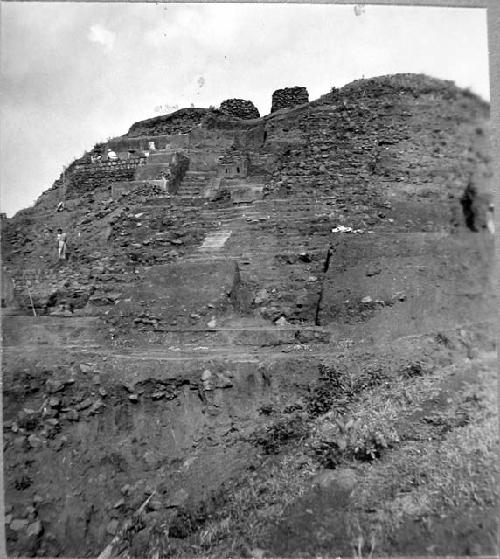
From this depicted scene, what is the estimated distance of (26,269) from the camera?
5.36 meters

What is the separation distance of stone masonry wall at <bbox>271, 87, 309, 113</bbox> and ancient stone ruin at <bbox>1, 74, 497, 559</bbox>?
108 mm

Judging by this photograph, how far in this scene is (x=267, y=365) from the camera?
181 inches

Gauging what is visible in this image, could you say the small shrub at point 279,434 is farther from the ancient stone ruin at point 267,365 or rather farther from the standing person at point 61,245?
the standing person at point 61,245

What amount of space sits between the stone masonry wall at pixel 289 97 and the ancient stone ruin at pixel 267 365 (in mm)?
108

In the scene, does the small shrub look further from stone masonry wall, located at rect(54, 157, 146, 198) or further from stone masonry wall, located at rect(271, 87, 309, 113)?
stone masonry wall, located at rect(54, 157, 146, 198)

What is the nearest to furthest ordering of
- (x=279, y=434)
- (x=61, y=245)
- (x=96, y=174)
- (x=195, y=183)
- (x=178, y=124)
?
(x=279, y=434), (x=61, y=245), (x=96, y=174), (x=195, y=183), (x=178, y=124)

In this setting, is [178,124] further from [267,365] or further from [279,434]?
[279,434]

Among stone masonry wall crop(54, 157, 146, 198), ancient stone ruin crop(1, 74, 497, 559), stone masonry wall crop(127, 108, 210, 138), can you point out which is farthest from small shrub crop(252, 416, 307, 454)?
stone masonry wall crop(127, 108, 210, 138)

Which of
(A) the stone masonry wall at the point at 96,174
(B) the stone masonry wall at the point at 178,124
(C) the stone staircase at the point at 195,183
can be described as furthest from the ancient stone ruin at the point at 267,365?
(B) the stone masonry wall at the point at 178,124

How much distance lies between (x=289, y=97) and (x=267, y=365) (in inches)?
161

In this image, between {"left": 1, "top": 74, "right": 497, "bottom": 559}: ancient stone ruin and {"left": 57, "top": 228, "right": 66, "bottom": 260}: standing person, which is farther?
{"left": 57, "top": 228, "right": 66, "bottom": 260}: standing person

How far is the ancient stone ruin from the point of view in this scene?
3.76 meters

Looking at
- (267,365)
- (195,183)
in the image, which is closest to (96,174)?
(195,183)

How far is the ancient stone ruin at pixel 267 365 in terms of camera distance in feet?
12.3
